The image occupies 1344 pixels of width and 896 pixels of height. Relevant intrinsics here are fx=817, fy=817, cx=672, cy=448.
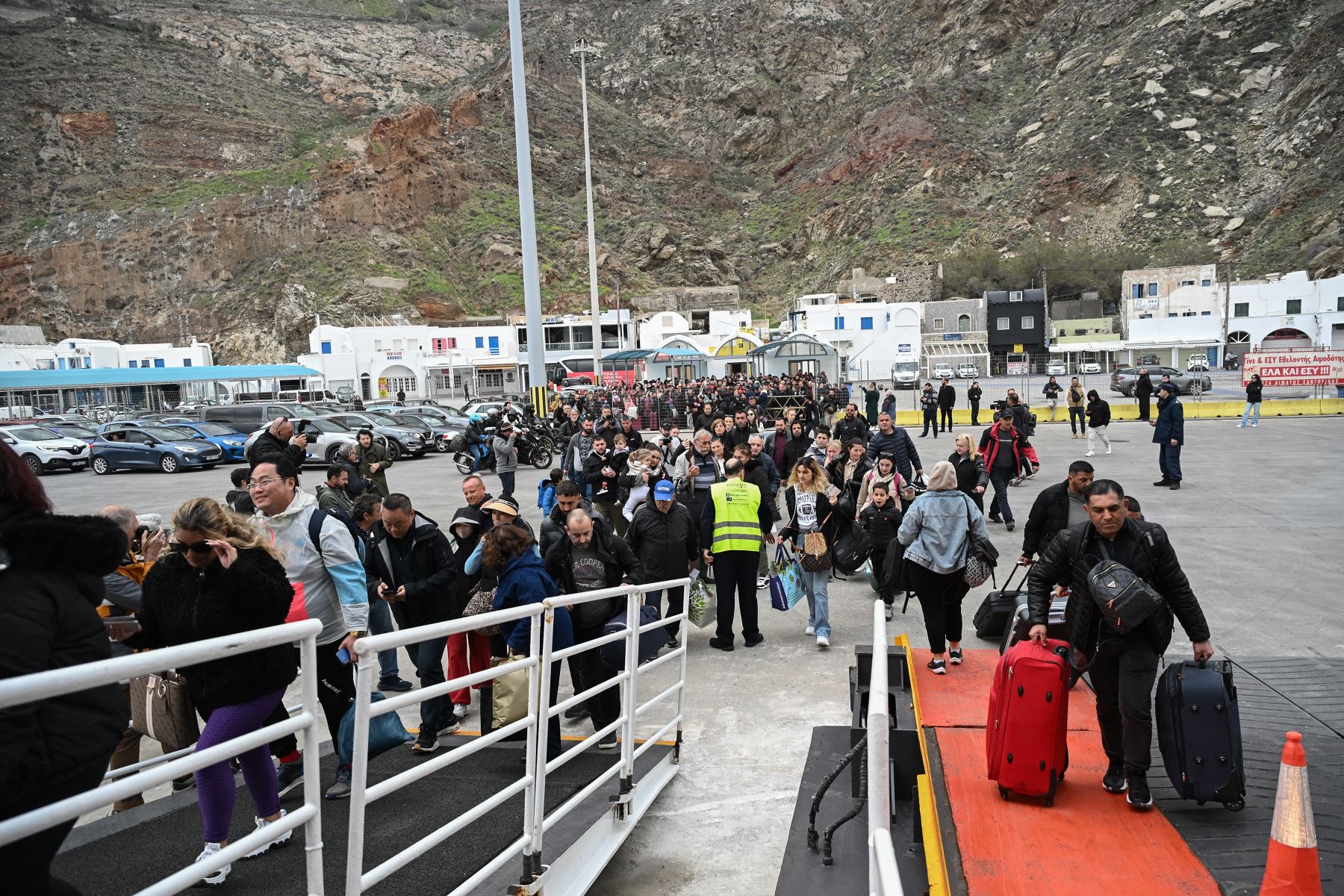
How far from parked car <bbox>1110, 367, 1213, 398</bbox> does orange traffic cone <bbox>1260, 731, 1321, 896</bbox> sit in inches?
1233

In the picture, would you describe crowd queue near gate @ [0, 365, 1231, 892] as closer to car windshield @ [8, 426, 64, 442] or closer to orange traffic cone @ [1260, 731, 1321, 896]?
orange traffic cone @ [1260, 731, 1321, 896]

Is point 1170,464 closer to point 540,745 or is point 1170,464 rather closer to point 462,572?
point 462,572

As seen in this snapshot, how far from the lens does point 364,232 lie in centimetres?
7694

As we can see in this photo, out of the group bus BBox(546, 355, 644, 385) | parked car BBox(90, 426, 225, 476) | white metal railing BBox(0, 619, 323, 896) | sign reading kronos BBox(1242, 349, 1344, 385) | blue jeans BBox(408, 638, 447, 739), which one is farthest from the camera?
bus BBox(546, 355, 644, 385)

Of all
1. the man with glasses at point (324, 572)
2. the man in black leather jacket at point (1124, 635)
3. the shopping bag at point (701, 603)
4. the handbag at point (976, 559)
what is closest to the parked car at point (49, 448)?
the shopping bag at point (701, 603)

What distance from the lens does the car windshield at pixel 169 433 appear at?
23.6 m

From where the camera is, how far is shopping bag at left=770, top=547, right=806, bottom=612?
7125 mm

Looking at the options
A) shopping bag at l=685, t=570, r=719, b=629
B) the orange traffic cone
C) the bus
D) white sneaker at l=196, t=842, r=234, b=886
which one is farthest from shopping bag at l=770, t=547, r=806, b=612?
the bus

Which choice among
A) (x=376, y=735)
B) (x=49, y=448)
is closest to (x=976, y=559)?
(x=376, y=735)

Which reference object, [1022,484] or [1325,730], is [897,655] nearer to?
[1325,730]

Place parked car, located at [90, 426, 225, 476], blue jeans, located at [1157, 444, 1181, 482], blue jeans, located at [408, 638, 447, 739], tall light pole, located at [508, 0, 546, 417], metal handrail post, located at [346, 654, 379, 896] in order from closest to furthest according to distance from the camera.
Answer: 1. metal handrail post, located at [346, 654, 379, 896]
2. blue jeans, located at [408, 638, 447, 739]
3. blue jeans, located at [1157, 444, 1181, 482]
4. tall light pole, located at [508, 0, 546, 417]
5. parked car, located at [90, 426, 225, 476]

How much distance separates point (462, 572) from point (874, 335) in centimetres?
5836

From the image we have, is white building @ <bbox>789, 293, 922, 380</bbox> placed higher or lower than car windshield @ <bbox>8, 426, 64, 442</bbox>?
higher

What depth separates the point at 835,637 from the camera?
731cm
